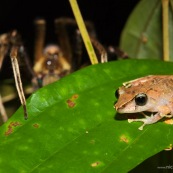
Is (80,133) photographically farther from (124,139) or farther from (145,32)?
(145,32)

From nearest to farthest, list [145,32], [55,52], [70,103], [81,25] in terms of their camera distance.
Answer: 1. [70,103]
2. [81,25]
3. [145,32]
4. [55,52]

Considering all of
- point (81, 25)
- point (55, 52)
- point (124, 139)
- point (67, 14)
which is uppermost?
point (81, 25)

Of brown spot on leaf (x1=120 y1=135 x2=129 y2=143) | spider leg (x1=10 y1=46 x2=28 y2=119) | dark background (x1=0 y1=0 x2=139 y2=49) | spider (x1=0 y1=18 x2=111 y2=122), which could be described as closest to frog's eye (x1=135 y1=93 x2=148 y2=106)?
brown spot on leaf (x1=120 y1=135 x2=129 y2=143)

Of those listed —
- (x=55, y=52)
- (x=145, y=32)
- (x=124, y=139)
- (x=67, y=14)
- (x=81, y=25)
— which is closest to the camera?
(x=124, y=139)

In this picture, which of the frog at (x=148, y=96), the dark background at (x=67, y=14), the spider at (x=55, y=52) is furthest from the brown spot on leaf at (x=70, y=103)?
the dark background at (x=67, y=14)

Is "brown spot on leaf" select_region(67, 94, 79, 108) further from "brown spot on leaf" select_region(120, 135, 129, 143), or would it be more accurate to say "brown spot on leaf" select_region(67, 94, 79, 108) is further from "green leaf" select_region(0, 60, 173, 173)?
"brown spot on leaf" select_region(120, 135, 129, 143)

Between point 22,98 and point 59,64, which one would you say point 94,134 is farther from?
point 59,64

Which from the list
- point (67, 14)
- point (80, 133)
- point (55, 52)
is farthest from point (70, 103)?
point (67, 14)
